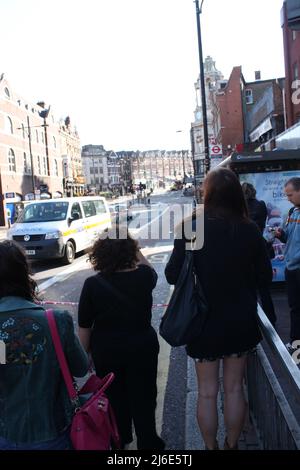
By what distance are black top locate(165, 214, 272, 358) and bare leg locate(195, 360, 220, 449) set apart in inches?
4.9

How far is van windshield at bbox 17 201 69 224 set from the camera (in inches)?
530

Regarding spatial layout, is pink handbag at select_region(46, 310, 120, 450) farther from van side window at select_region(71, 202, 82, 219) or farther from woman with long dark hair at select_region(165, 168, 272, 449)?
van side window at select_region(71, 202, 82, 219)

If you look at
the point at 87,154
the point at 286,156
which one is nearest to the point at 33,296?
the point at 286,156

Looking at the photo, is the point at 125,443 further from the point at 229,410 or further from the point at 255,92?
the point at 255,92

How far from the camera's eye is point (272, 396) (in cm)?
282

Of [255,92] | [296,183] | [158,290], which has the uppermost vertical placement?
[255,92]

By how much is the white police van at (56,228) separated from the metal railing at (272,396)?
938cm

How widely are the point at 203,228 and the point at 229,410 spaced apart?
1196mm

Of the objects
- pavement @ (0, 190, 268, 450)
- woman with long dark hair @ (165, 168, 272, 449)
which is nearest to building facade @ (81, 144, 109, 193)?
pavement @ (0, 190, 268, 450)

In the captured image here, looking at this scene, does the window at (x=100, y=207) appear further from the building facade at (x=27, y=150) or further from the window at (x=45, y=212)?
the building facade at (x=27, y=150)

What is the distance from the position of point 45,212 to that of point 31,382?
1185 centimetres

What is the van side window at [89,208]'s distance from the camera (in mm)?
14728

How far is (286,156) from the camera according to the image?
25.9 feet

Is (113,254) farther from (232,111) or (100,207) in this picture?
(232,111)
